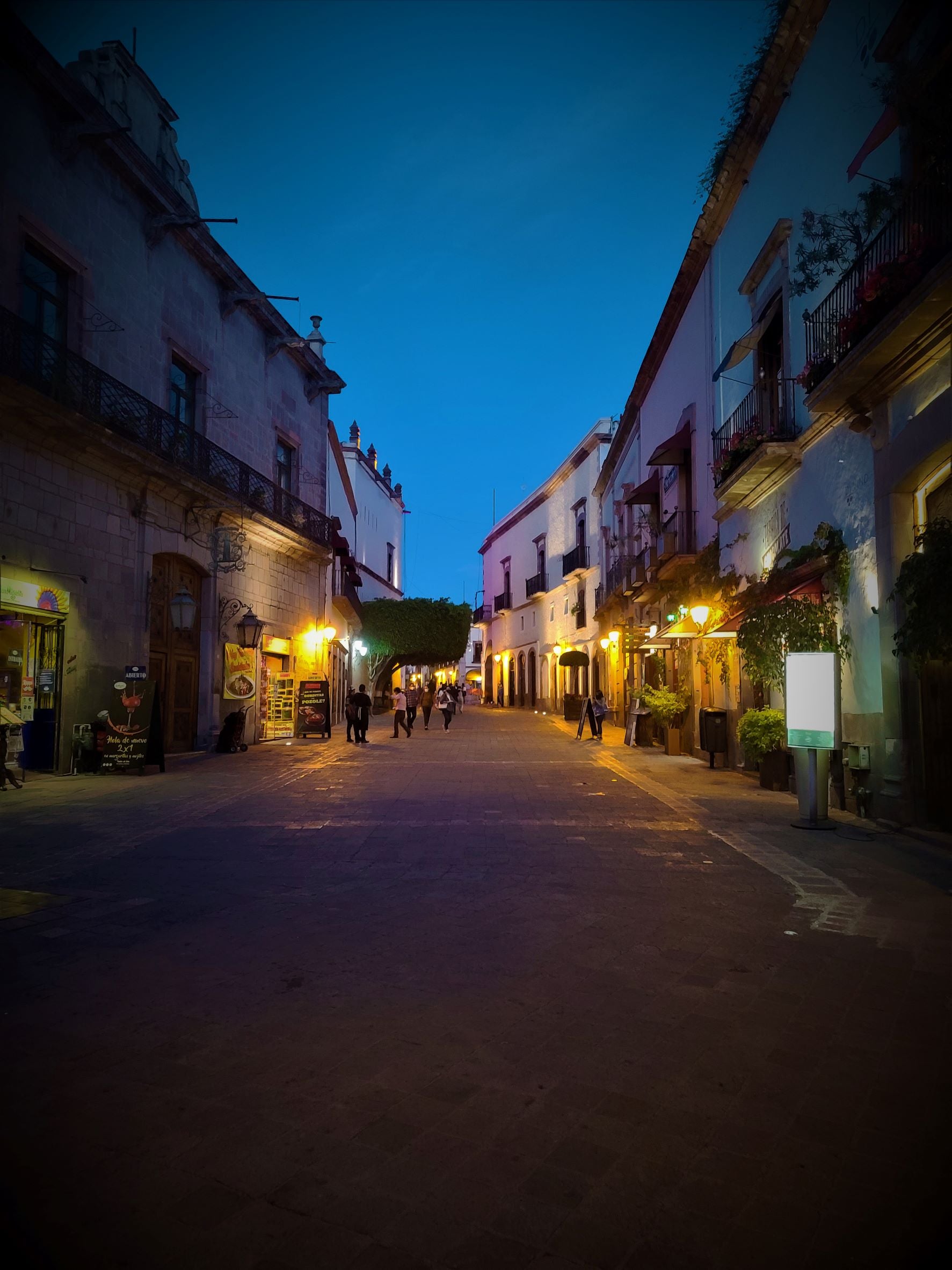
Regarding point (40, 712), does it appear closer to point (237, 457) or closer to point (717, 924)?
point (237, 457)

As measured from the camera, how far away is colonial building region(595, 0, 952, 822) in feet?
25.6

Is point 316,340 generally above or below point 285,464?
above

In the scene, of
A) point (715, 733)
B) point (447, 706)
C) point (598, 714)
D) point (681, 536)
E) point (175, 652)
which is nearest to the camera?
point (715, 733)

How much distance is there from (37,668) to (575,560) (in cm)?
2945

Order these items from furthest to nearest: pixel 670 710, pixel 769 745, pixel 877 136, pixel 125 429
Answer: pixel 670 710
pixel 125 429
pixel 769 745
pixel 877 136

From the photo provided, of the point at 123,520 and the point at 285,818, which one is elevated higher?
the point at 123,520

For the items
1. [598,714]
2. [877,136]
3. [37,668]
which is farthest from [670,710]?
[37,668]

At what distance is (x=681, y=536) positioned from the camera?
19266mm

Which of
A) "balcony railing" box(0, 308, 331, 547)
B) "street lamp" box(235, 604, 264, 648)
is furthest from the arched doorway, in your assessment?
"balcony railing" box(0, 308, 331, 547)

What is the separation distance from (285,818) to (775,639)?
6415 millimetres

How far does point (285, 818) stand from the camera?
9.01 m

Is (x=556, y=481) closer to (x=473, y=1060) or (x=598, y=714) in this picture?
(x=598, y=714)

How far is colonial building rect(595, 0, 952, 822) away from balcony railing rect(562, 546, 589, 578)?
20335 millimetres

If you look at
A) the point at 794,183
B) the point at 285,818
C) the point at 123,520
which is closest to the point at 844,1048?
the point at 285,818
